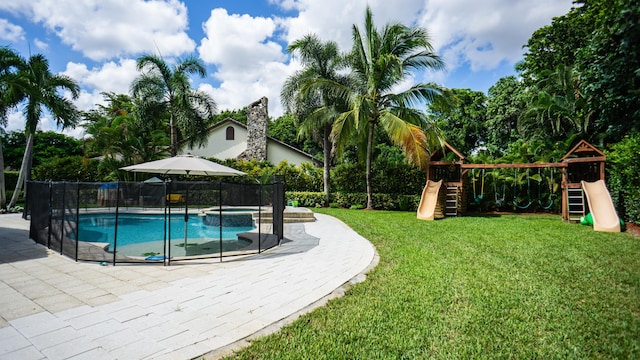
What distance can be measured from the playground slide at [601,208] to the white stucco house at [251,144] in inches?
731

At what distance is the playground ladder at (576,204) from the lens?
10.4 meters

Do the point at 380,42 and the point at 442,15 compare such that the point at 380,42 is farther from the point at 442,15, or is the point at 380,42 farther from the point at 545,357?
the point at 545,357

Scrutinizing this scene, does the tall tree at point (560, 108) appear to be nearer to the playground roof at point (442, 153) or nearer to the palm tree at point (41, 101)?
the playground roof at point (442, 153)

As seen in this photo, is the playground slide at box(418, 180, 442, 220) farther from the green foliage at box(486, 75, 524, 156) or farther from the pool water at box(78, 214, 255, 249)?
the green foliage at box(486, 75, 524, 156)

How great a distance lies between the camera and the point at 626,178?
943 cm

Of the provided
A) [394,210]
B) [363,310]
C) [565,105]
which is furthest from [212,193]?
[565,105]

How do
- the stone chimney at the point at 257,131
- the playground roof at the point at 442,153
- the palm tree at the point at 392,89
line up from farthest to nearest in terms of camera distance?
the stone chimney at the point at 257,131, the playground roof at the point at 442,153, the palm tree at the point at 392,89

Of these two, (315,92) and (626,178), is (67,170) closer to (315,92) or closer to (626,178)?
(315,92)

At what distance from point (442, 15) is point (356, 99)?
160 inches

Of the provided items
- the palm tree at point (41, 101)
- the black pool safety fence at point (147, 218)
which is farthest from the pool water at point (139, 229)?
the palm tree at point (41, 101)

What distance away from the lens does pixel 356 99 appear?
12.2 meters

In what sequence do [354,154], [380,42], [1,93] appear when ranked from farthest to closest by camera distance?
[354,154] → [380,42] → [1,93]

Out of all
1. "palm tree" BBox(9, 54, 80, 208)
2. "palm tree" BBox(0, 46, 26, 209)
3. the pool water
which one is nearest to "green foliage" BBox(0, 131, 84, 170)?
"palm tree" BBox(9, 54, 80, 208)

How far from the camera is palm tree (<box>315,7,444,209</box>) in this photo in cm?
1205
